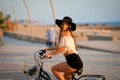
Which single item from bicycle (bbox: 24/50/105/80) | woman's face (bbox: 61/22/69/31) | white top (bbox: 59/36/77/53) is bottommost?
bicycle (bbox: 24/50/105/80)

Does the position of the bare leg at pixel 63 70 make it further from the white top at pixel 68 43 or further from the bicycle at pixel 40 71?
the white top at pixel 68 43

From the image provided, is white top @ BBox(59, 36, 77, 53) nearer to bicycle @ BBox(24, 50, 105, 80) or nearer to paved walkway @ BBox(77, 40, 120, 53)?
bicycle @ BBox(24, 50, 105, 80)

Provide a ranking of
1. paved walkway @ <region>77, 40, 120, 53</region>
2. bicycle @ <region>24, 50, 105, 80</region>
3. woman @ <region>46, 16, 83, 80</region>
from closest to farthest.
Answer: woman @ <region>46, 16, 83, 80</region> → bicycle @ <region>24, 50, 105, 80</region> → paved walkway @ <region>77, 40, 120, 53</region>

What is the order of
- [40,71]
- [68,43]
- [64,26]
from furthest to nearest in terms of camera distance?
[40,71]
[64,26]
[68,43]

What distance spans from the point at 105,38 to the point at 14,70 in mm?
27690

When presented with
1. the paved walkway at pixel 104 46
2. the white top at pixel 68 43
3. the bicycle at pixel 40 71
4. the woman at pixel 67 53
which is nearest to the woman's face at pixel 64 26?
the woman at pixel 67 53

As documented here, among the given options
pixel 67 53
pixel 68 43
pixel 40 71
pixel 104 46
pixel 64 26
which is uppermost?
pixel 64 26

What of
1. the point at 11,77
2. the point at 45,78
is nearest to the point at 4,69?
the point at 11,77

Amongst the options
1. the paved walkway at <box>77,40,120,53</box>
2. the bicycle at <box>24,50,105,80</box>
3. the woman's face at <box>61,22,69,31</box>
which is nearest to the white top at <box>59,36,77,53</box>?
the woman's face at <box>61,22,69,31</box>

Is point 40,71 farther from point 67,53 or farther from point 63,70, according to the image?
point 67,53

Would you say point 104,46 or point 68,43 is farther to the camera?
point 104,46

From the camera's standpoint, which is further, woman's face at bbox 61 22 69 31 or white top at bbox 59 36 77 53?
woman's face at bbox 61 22 69 31

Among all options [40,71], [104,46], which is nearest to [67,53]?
[40,71]

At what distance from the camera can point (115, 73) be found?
12.9m
